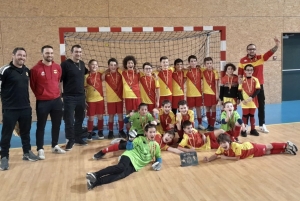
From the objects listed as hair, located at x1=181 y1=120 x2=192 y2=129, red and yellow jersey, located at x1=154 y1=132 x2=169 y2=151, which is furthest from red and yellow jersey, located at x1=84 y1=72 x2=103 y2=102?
hair, located at x1=181 y1=120 x2=192 y2=129

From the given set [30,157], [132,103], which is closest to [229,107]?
[132,103]

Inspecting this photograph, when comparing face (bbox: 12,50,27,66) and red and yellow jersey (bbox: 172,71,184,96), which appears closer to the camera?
face (bbox: 12,50,27,66)

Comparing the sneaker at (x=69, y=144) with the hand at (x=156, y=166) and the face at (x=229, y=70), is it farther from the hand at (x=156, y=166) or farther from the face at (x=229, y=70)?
the face at (x=229, y=70)

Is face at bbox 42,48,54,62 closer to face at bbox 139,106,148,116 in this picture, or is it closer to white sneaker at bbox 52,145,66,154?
white sneaker at bbox 52,145,66,154

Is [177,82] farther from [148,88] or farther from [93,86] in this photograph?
[93,86]

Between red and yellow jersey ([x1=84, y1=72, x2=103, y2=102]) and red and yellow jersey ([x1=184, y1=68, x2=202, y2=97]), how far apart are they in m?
1.81

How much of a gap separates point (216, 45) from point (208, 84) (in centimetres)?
274

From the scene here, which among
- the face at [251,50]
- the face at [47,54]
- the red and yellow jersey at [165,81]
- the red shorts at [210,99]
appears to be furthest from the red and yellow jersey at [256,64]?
the face at [47,54]

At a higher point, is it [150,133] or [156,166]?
[150,133]

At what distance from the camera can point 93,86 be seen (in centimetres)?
568

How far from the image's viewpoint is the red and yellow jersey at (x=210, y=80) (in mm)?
6148

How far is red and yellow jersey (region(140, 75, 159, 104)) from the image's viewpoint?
5816 millimetres

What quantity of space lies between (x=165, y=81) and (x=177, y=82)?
0.95 feet

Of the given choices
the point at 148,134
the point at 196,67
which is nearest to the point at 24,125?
the point at 148,134
